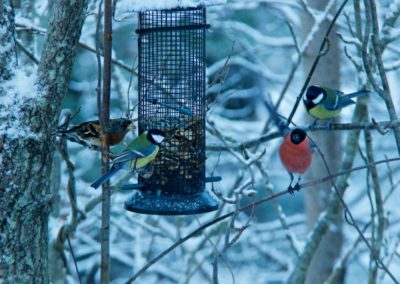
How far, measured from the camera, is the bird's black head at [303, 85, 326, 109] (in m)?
4.86

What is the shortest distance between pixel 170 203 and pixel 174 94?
2.33ft

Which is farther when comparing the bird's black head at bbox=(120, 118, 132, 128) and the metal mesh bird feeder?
the bird's black head at bbox=(120, 118, 132, 128)

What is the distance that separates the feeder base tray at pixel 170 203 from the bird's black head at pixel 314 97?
1.31 m

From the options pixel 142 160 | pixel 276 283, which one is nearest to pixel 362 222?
pixel 276 283

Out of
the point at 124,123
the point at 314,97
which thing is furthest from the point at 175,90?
the point at 314,97

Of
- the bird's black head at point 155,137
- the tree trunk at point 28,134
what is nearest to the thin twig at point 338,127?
the bird's black head at point 155,137

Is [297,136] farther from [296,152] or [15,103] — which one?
[15,103]

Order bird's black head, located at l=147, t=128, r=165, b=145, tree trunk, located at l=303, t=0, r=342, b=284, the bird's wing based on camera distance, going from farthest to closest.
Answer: tree trunk, located at l=303, t=0, r=342, b=284
bird's black head, located at l=147, t=128, r=165, b=145
the bird's wing

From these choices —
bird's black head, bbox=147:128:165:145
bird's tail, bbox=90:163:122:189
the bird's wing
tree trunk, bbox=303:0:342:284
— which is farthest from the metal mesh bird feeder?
tree trunk, bbox=303:0:342:284

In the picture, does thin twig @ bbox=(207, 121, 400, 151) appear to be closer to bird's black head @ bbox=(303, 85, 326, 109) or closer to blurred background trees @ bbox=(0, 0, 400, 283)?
blurred background trees @ bbox=(0, 0, 400, 283)

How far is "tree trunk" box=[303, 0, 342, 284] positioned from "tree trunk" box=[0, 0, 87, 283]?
407 centimetres

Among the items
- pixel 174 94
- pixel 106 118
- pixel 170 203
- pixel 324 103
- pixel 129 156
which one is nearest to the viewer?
pixel 106 118

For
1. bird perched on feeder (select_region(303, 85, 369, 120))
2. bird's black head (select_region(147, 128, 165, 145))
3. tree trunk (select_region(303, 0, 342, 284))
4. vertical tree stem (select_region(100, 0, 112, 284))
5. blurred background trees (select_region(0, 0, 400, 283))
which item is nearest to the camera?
vertical tree stem (select_region(100, 0, 112, 284))

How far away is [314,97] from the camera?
488 cm
